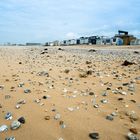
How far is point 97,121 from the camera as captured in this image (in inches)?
171

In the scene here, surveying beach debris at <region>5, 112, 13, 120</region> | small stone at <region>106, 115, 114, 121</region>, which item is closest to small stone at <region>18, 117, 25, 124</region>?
beach debris at <region>5, 112, 13, 120</region>

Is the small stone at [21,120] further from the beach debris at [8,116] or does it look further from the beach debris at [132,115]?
the beach debris at [132,115]

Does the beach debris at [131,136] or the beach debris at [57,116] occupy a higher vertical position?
the beach debris at [57,116]

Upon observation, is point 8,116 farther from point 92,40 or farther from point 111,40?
point 92,40

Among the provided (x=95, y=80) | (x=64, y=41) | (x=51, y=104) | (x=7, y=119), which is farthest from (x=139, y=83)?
(x=64, y=41)

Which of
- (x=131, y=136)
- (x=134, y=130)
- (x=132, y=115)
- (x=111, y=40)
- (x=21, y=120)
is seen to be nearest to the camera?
(x=131, y=136)

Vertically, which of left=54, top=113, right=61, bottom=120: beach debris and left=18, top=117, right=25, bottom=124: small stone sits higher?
left=54, top=113, right=61, bottom=120: beach debris

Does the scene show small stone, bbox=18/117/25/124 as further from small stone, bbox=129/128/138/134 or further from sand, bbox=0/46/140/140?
small stone, bbox=129/128/138/134

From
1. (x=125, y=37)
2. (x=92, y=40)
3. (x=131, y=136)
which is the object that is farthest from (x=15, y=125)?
(x=92, y=40)

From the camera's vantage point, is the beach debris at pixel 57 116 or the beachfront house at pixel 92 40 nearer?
the beach debris at pixel 57 116

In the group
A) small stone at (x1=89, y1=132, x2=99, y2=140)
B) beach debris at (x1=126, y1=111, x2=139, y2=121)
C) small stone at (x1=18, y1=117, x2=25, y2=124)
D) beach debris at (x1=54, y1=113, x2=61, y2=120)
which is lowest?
small stone at (x1=89, y1=132, x2=99, y2=140)

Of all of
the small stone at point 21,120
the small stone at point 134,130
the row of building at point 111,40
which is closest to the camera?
the small stone at point 134,130

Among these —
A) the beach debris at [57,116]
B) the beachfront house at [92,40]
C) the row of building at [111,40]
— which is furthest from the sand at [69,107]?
the beachfront house at [92,40]

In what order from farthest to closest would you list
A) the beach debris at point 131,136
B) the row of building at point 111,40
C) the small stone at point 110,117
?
the row of building at point 111,40 < the small stone at point 110,117 < the beach debris at point 131,136
